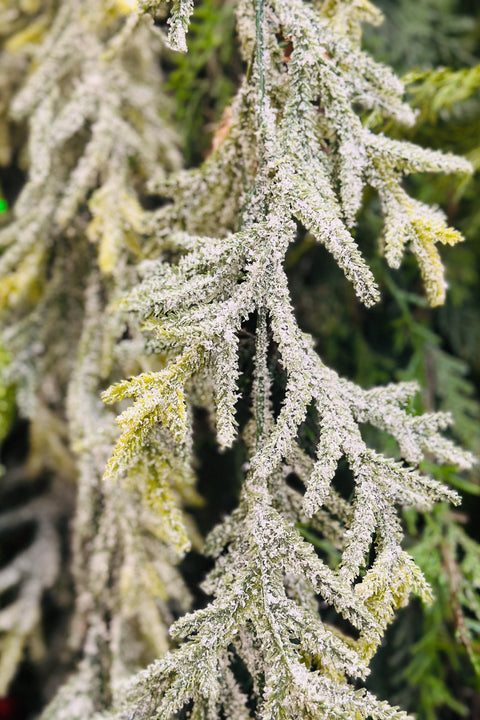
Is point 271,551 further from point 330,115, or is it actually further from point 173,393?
point 330,115

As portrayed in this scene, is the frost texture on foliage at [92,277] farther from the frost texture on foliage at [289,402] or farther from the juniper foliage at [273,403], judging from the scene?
the frost texture on foliage at [289,402]

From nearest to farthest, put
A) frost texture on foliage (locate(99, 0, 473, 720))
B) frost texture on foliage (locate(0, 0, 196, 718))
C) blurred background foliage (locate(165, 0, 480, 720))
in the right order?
frost texture on foliage (locate(99, 0, 473, 720)) → frost texture on foliage (locate(0, 0, 196, 718)) → blurred background foliage (locate(165, 0, 480, 720))

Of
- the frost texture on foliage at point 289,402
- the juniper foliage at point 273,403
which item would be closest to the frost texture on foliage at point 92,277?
the juniper foliage at point 273,403

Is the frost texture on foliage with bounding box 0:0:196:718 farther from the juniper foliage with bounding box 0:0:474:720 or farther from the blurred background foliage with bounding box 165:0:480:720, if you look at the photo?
the blurred background foliage with bounding box 165:0:480:720

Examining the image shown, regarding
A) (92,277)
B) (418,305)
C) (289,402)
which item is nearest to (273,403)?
(289,402)

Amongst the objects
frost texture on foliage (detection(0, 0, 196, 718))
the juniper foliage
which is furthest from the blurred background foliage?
the juniper foliage

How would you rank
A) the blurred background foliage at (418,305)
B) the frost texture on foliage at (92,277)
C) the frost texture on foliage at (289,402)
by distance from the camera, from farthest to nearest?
the blurred background foliage at (418,305) → the frost texture on foliage at (92,277) → the frost texture on foliage at (289,402)
